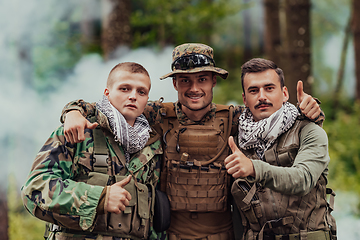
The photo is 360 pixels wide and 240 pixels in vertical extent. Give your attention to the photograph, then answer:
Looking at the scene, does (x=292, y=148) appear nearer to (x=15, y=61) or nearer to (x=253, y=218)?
(x=253, y=218)

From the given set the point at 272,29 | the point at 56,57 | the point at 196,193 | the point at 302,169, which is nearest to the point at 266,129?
the point at 302,169

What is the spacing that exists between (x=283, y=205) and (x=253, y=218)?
0.29m

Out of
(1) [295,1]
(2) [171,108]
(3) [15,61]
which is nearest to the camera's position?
(2) [171,108]

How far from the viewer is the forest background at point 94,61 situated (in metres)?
6.03

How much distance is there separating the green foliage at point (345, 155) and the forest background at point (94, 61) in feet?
0.08

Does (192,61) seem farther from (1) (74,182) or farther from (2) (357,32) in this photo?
(2) (357,32)

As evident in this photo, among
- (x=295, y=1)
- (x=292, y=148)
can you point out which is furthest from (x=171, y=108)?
(x=295, y=1)

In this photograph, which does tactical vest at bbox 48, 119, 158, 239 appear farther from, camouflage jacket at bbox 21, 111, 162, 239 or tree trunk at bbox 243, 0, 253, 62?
tree trunk at bbox 243, 0, 253, 62

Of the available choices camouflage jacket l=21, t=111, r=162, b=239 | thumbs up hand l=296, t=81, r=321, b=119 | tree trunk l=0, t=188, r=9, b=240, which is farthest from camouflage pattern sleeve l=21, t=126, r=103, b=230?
tree trunk l=0, t=188, r=9, b=240

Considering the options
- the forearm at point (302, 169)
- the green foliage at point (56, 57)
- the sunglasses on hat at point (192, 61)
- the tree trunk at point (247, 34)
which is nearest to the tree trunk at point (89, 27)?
the green foliage at point (56, 57)

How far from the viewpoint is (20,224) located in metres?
6.47

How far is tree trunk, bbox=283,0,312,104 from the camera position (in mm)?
5406

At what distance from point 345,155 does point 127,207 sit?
752 centimetres

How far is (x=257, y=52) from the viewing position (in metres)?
16.7
